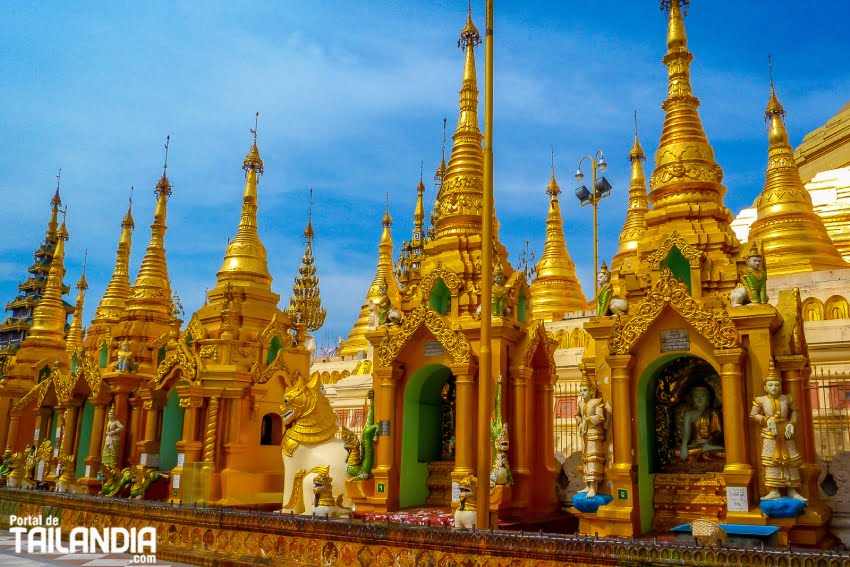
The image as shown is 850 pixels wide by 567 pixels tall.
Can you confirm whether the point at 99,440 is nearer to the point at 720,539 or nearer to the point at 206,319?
the point at 206,319

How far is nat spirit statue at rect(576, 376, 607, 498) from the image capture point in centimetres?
1217

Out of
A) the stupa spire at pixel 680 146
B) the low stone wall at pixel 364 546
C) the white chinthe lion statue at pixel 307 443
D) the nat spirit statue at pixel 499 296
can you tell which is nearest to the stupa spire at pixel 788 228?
the stupa spire at pixel 680 146

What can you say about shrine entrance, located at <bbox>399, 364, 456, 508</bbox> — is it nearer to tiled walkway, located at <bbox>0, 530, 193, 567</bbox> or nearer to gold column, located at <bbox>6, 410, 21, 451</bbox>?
tiled walkway, located at <bbox>0, 530, 193, 567</bbox>

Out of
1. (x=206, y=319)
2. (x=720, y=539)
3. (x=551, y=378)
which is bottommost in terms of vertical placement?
(x=720, y=539)

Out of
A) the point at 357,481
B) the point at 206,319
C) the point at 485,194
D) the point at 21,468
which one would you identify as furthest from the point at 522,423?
the point at 21,468

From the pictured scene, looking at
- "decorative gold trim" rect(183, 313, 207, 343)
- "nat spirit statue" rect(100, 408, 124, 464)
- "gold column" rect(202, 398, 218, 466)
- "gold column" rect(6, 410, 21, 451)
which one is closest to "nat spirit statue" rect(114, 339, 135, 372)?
"nat spirit statue" rect(100, 408, 124, 464)

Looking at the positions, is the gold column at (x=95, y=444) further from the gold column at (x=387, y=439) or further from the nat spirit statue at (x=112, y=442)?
the gold column at (x=387, y=439)

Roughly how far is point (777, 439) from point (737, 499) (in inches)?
41.4

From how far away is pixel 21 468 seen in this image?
80.1 feet

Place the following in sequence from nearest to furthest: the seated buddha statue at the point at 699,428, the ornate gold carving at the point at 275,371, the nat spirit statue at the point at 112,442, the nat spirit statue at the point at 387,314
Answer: the seated buddha statue at the point at 699,428
the nat spirit statue at the point at 387,314
the ornate gold carving at the point at 275,371
the nat spirit statue at the point at 112,442

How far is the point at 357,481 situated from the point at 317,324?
39.1 metres

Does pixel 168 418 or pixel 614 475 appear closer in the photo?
pixel 614 475

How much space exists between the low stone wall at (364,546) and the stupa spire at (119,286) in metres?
14.3

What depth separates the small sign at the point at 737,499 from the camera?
11.0 meters
